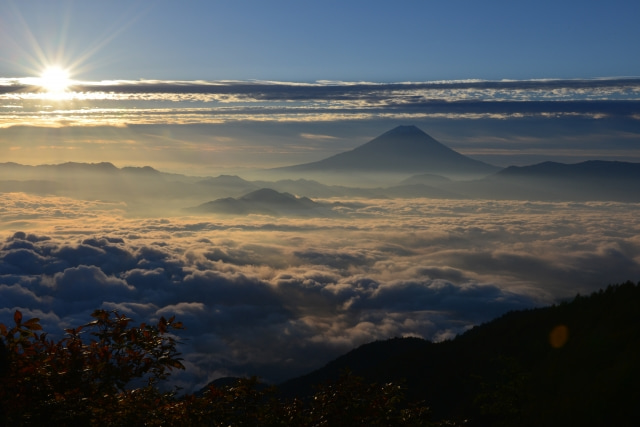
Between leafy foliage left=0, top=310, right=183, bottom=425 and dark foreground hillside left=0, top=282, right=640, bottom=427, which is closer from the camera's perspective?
leafy foliage left=0, top=310, right=183, bottom=425

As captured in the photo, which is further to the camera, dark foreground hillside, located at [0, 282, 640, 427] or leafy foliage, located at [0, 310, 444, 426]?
dark foreground hillside, located at [0, 282, 640, 427]

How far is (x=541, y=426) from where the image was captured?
1655 centimetres

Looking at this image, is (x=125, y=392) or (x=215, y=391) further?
(x=215, y=391)

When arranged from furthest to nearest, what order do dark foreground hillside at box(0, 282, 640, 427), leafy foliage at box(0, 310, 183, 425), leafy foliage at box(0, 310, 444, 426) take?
dark foreground hillside at box(0, 282, 640, 427), leafy foliage at box(0, 310, 444, 426), leafy foliage at box(0, 310, 183, 425)

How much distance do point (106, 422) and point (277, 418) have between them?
3.79 metres

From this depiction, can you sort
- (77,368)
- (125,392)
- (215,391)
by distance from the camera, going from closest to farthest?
(77,368), (125,392), (215,391)

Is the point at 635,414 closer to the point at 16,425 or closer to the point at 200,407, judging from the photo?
the point at 200,407

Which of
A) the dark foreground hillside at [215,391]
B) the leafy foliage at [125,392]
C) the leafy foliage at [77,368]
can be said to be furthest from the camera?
the dark foreground hillside at [215,391]

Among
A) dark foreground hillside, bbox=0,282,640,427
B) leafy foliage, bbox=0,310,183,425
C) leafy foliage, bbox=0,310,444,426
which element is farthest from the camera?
dark foreground hillside, bbox=0,282,640,427

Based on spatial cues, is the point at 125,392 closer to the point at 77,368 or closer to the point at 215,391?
the point at 77,368

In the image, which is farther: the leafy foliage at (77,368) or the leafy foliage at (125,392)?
the leafy foliage at (125,392)

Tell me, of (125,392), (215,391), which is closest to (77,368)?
(125,392)

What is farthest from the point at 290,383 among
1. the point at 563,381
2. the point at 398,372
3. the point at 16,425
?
the point at 16,425

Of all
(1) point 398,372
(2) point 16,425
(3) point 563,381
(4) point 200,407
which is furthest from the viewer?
(1) point 398,372
